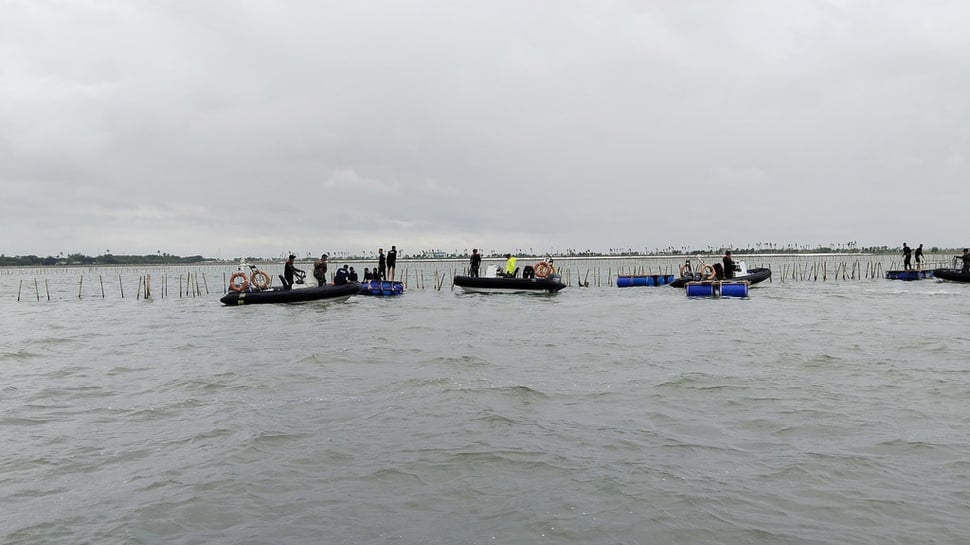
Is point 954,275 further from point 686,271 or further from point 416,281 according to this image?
point 416,281

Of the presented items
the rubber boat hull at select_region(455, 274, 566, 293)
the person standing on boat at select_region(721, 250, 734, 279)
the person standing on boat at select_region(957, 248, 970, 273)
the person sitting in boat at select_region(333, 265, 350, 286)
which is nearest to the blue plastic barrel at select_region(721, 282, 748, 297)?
Answer: the person standing on boat at select_region(721, 250, 734, 279)

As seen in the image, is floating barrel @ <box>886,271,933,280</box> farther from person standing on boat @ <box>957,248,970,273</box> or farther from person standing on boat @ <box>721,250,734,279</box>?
person standing on boat @ <box>721,250,734,279</box>

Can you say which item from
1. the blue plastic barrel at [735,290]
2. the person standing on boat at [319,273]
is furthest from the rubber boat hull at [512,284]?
the blue plastic barrel at [735,290]

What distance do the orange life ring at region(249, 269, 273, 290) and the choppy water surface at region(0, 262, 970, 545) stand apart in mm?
12315

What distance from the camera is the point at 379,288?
34.2 metres

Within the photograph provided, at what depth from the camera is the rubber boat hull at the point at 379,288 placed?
33.9 m

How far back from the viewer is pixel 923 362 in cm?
1195

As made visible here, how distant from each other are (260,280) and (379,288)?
689 centimetres

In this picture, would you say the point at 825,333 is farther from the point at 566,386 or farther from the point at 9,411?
the point at 9,411

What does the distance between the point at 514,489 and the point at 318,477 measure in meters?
1.96

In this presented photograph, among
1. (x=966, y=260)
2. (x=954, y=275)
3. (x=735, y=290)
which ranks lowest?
(x=735, y=290)

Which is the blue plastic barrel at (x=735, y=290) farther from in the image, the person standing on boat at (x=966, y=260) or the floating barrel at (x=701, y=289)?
the person standing on boat at (x=966, y=260)

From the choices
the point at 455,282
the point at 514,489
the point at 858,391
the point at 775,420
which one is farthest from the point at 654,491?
the point at 455,282

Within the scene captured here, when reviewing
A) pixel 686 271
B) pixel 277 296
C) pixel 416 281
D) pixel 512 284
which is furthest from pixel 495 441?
pixel 416 281
